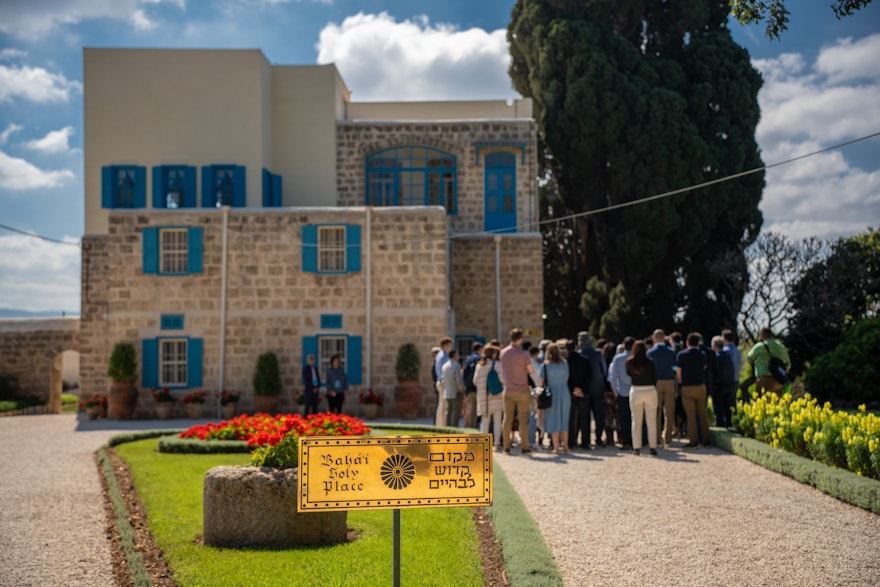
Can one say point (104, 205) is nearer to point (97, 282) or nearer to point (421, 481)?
point (97, 282)

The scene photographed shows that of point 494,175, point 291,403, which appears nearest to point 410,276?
point 291,403

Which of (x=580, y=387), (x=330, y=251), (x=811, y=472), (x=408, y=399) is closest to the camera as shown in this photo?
(x=811, y=472)

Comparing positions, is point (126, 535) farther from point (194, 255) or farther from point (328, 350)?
point (194, 255)

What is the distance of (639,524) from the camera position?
8.74m

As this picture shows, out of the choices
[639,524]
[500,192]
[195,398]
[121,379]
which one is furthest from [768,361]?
[121,379]

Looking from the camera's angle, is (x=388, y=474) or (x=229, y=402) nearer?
(x=388, y=474)

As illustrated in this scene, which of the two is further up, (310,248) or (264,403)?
(310,248)

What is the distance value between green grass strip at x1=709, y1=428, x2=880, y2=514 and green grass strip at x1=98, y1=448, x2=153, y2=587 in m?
7.06

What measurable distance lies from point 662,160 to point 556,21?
567 centimetres

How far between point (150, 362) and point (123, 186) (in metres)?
6.45

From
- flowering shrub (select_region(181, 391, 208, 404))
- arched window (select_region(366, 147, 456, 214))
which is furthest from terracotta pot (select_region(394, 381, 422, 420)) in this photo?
arched window (select_region(366, 147, 456, 214))

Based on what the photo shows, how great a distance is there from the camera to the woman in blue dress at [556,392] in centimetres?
1369

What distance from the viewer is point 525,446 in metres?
13.9

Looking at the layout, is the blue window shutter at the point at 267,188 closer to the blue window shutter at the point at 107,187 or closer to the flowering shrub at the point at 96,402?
the blue window shutter at the point at 107,187
